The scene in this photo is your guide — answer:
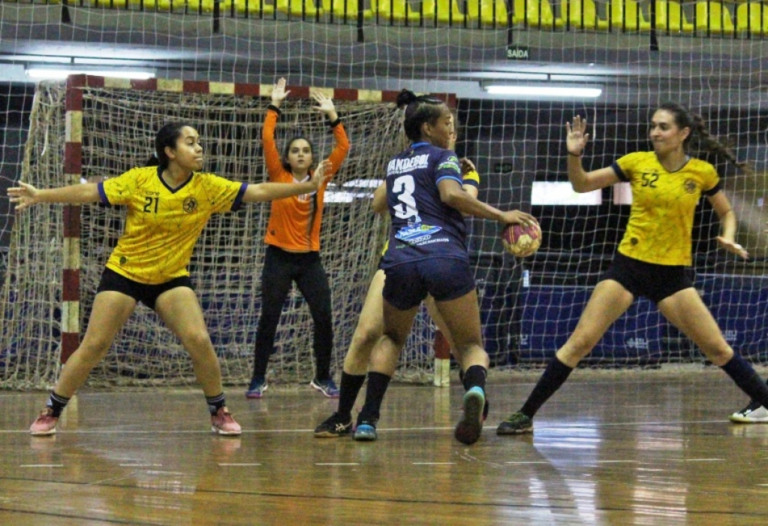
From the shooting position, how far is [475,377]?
18.5ft

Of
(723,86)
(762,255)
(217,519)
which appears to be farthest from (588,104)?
(217,519)

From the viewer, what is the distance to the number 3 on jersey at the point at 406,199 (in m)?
5.70

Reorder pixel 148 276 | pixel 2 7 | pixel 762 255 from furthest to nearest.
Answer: pixel 762 255 < pixel 2 7 < pixel 148 276

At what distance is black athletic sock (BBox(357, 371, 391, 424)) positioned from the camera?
594 centimetres

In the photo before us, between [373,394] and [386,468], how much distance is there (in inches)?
36.6

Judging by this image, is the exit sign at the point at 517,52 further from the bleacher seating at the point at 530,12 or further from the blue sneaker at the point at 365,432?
the blue sneaker at the point at 365,432

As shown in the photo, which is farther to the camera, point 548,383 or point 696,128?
point 696,128

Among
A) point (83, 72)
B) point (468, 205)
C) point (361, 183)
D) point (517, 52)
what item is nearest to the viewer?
point (468, 205)

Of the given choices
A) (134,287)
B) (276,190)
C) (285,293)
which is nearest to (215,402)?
(134,287)

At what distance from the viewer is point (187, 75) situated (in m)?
16.2

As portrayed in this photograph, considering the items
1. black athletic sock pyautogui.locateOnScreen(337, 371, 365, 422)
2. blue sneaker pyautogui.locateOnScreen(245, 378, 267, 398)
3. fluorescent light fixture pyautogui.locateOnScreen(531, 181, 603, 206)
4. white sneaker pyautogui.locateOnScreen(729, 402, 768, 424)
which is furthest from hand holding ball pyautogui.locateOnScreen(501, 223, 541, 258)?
fluorescent light fixture pyautogui.locateOnScreen(531, 181, 603, 206)

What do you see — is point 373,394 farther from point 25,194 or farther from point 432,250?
point 25,194

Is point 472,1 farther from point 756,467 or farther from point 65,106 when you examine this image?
point 756,467

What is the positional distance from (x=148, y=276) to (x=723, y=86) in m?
12.2
